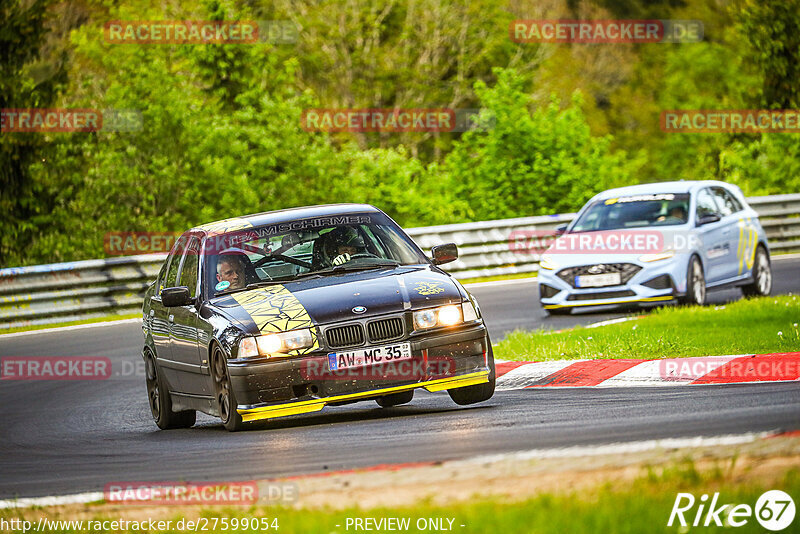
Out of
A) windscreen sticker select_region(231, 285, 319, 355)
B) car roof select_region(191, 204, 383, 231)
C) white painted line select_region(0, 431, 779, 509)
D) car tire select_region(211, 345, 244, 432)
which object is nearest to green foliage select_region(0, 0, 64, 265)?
car roof select_region(191, 204, 383, 231)

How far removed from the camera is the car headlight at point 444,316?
9.24 metres

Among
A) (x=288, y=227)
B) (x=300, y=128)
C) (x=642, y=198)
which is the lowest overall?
(x=642, y=198)

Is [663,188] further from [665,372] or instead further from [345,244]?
[345,244]

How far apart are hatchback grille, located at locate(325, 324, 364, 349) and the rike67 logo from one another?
4261mm

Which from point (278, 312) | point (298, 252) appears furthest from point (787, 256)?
point (278, 312)

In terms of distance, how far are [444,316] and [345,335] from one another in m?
0.72

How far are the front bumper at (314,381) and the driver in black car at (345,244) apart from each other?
4.33 ft

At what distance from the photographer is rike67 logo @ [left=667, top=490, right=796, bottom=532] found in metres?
4.78

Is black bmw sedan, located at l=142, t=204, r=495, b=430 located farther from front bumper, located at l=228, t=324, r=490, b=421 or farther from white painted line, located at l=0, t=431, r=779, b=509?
white painted line, located at l=0, t=431, r=779, b=509

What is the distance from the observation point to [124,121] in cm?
3061

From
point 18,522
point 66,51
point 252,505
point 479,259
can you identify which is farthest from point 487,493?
point 66,51

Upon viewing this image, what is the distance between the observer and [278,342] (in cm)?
909

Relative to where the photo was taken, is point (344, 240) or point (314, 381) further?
point (344, 240)

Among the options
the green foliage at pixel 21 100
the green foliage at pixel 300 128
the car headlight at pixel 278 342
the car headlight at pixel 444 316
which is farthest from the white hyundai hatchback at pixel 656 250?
the green foliage at pixel 21 100
